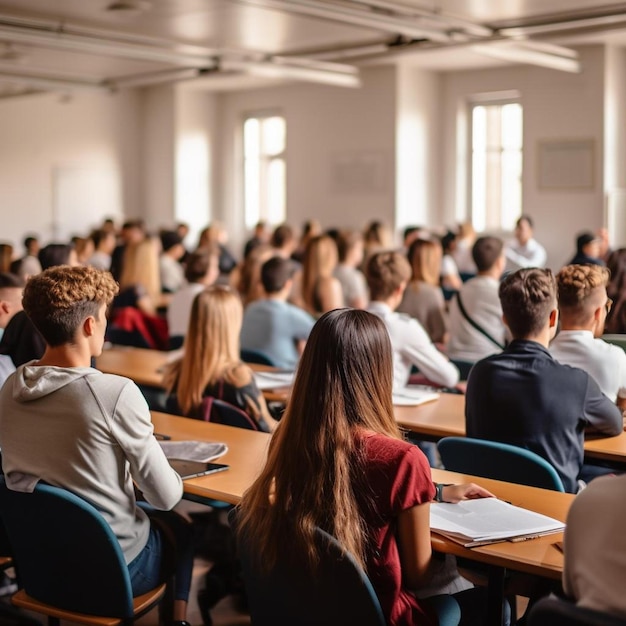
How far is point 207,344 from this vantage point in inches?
147

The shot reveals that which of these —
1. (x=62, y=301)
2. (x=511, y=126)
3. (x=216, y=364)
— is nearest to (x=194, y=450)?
(x=216, y=364)

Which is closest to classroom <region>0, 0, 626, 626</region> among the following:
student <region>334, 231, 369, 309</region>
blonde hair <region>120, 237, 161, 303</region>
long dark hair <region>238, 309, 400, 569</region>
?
long dark hair <region>238, 309, 400, 569</region>

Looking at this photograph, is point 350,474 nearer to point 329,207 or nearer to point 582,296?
point 582,296

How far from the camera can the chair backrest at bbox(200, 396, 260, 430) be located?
3.70 meters

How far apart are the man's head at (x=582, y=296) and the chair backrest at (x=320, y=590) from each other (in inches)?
71.5

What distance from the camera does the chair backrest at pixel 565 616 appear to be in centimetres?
154

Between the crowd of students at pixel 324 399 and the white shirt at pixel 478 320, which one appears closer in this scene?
the crowd of students at pixel 324 399

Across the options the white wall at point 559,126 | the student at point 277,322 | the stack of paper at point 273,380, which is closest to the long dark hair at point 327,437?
the stack of paper at point 273,380

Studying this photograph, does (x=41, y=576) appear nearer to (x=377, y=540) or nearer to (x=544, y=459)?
(x=377, y=540)

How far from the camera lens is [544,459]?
3107 millimetres

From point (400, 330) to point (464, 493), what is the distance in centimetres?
201

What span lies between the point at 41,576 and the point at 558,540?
140 cm

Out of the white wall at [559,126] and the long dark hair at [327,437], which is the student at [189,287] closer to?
the long dark hair at [327,437]

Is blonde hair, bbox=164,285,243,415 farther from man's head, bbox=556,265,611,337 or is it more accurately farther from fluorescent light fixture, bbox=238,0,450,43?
fluorescent light fixture, bbox=238,0,450,43
